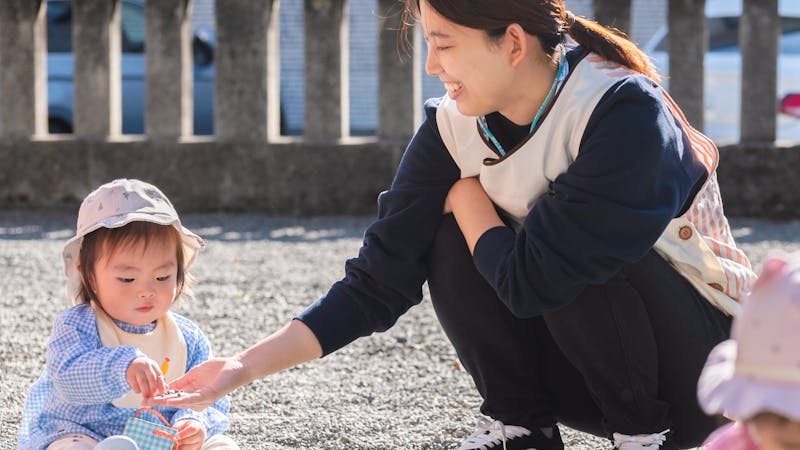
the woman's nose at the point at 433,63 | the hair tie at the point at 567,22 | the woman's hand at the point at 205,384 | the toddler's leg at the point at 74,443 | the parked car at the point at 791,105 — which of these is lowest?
the toddler's leg at the point at 74,443

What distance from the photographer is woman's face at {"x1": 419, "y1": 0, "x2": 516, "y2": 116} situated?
2420 millimetres

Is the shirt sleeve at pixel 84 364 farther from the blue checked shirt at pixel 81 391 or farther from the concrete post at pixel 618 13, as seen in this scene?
the concrete post at pixel 618 13

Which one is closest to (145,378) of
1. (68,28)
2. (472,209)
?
(472,209)

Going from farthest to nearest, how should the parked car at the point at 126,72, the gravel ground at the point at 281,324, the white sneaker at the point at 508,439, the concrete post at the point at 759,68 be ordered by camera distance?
the parked car at the point at 126,72
the concrete post at the point at 759,68
the gravel ground at the point at 281,324
the white sneaker at the point at 508,439

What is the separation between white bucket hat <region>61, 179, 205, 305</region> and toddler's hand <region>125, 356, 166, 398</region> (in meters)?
0.29

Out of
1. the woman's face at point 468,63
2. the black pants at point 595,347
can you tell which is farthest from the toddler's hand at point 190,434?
the woman's face at point 468,63

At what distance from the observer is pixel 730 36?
784 cm

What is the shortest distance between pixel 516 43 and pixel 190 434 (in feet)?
3.14

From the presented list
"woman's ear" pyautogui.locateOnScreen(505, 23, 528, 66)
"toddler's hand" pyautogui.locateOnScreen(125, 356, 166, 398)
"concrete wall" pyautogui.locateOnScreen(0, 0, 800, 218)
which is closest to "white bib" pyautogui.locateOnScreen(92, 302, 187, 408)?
"toddler's hand" pyautogui.locateOnScreen(125, 356, 166, 398)

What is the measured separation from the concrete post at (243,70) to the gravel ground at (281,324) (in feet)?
1.56

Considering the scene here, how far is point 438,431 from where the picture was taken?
3135mm

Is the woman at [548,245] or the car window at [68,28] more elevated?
the car window at [68,28]

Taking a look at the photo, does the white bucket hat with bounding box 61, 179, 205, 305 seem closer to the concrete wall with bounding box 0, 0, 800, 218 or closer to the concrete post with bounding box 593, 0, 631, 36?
the concrete wall with bounding box 0, 0, 800, 218

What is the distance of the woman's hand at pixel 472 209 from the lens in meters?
2.53
